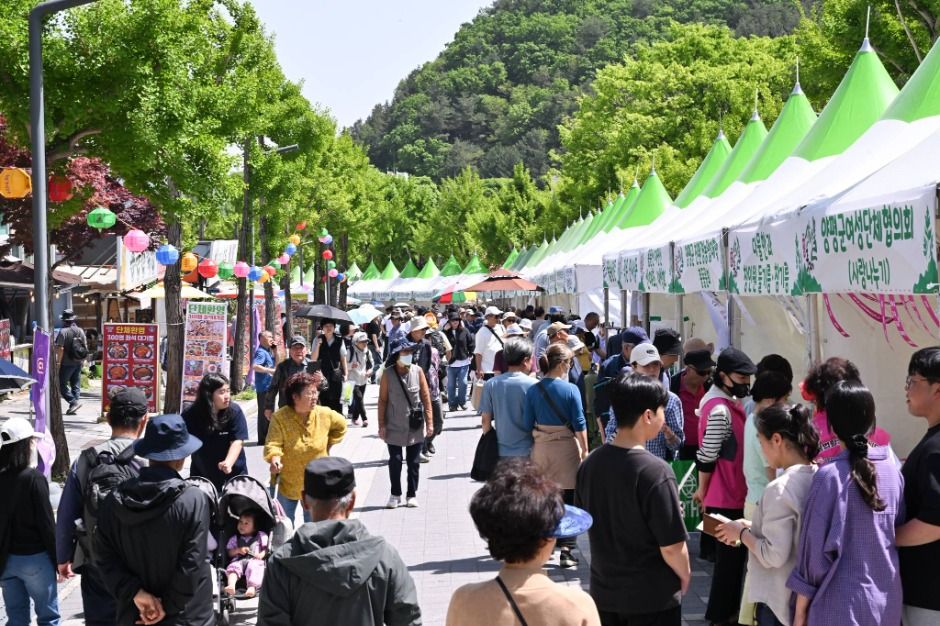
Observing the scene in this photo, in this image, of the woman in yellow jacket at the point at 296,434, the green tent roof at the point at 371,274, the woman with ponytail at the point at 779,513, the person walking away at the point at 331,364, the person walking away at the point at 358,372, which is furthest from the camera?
the green tent roof at the point at 371,274

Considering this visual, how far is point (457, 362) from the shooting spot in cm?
2220

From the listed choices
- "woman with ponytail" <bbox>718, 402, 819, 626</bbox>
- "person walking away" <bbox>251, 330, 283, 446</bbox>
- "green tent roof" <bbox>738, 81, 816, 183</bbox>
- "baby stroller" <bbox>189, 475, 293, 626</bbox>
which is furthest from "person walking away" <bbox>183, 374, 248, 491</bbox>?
"person walking away" <bbox>251, 330, 283, 446</bbox>

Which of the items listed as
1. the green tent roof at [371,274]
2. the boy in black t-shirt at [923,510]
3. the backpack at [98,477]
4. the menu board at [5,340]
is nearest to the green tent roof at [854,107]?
the boy in black t-shirt at [923,510]

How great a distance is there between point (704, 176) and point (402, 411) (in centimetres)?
842

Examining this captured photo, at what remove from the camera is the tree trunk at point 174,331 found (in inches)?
769

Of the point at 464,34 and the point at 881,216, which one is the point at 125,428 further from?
the point at 464,34

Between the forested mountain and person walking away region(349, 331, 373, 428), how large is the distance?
420 feet

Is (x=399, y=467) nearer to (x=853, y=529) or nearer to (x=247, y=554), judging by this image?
(x=247, y=554)

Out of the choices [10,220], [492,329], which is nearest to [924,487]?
[492,329]

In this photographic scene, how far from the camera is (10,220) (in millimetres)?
24734

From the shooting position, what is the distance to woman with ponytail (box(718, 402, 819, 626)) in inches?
184

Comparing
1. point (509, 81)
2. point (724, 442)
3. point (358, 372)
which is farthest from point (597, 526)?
point (509, 81)

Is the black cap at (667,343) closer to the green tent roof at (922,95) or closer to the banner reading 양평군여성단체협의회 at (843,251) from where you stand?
the banner reading 양평군여성단체협의회 at (843,251)

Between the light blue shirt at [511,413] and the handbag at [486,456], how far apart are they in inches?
1.8
